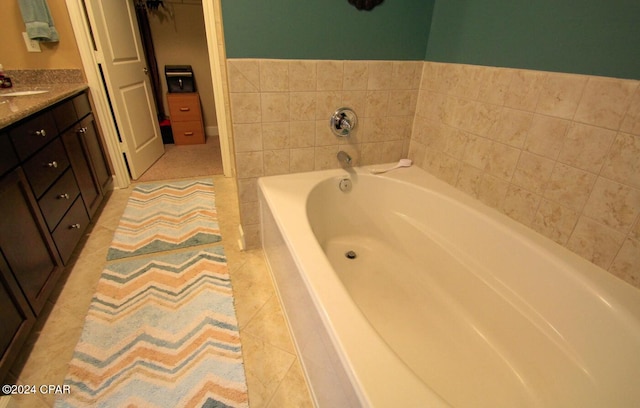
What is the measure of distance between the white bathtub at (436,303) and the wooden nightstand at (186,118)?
93.1 inches

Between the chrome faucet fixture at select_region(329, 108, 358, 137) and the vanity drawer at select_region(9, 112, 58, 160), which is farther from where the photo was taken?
the chrome faucet fixture at select_region(329, 108, 358, 137)

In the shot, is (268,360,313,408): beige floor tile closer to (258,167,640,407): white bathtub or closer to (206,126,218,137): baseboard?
(258,167,640,407): white bathtub

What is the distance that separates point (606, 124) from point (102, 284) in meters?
2.19

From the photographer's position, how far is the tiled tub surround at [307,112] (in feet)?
4.58

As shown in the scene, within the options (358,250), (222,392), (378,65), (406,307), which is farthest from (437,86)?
(222,392)

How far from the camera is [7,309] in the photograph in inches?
40.5

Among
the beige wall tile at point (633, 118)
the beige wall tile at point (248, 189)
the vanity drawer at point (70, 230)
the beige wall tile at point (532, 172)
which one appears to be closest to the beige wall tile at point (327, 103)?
the beige wall tile at point (248, 189)

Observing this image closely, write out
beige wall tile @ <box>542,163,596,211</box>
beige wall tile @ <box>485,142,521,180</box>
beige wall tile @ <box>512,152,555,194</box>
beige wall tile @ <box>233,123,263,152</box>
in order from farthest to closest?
1. beige wall tile @ <box>233,123,263,152</box>
2. beige wall tile @ <box>485,142,521,180</box>
3. beige wall tile @ <box>512,152,555,194</box>
4. beige wall tile @ <box>542,163,596,211</box>

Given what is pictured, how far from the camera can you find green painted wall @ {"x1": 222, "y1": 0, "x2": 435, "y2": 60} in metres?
1.28

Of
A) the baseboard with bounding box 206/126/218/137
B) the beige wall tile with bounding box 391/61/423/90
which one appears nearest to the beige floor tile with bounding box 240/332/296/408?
the beige wall tile with bounding box 391/61/423/90

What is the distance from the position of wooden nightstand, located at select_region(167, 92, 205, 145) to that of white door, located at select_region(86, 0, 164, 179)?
0.36 m

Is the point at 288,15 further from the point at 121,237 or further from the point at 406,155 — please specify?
the point at 121,237

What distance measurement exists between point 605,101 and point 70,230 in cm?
237

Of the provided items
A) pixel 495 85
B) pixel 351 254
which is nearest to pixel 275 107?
pixel 351 254
